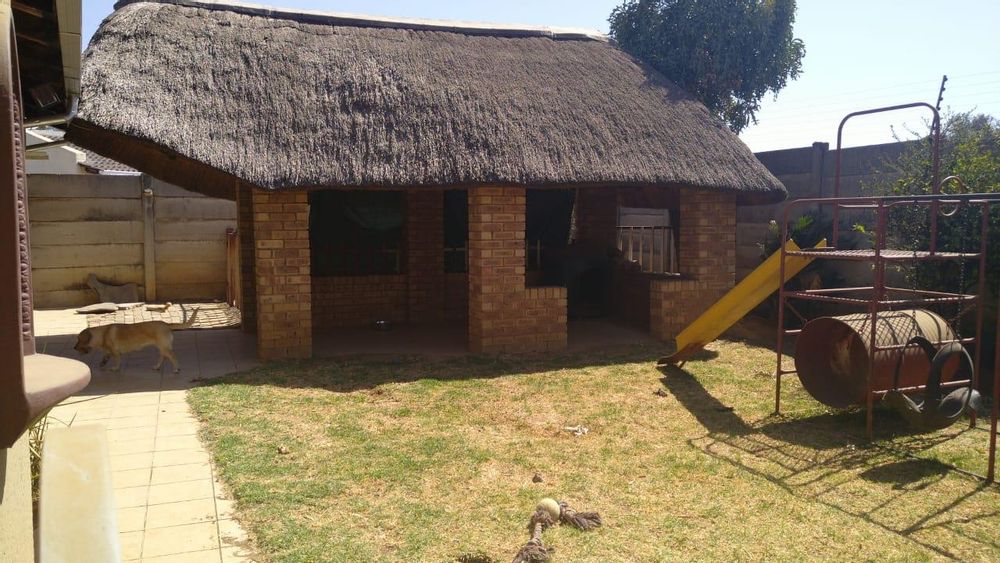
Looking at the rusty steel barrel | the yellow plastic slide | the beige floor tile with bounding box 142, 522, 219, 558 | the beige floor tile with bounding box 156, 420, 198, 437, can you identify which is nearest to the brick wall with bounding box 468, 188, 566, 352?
the yellow plastic slide

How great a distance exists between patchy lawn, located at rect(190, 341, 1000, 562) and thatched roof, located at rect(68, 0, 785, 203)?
7.76 ft

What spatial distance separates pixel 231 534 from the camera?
405 centimetres

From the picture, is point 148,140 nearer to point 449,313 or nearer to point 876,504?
point 449,313

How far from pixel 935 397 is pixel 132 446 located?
6.16 meters

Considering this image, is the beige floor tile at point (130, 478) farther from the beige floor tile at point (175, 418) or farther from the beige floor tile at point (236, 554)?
the beige floor tile at point (236, 554)

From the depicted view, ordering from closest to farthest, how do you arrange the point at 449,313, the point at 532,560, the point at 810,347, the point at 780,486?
the point at 532,560 → the point at 780,486 → the point at 810,347 → the point at 449,313

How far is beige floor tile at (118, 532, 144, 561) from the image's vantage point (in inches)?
148

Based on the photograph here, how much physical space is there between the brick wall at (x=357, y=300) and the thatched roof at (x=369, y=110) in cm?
218

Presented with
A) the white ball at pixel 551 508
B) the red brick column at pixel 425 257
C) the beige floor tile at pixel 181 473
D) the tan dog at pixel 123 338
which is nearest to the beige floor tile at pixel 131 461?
the beige floor tile at pixel 181 473

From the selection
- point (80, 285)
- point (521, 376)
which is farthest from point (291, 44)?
point (80, 285)

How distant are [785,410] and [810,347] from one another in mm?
686

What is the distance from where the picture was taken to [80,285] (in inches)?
518

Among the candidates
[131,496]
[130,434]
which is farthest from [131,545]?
[130,434]

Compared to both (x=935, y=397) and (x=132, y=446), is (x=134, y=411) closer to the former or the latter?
(x=132, y=446)
